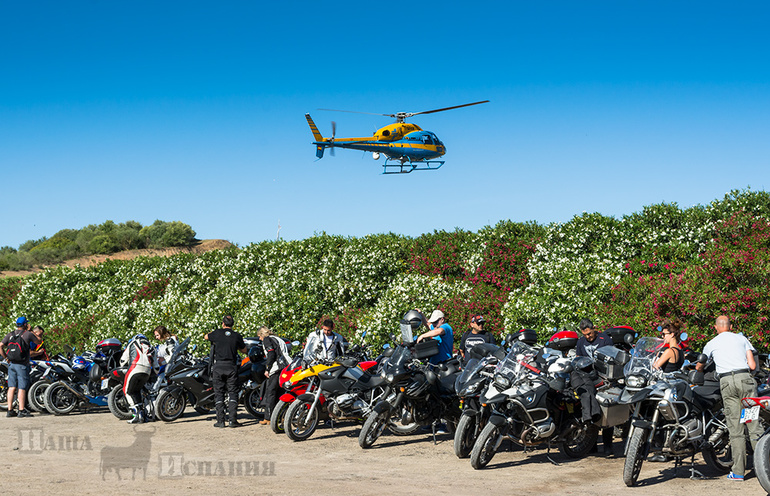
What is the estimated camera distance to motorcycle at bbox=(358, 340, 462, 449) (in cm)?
933

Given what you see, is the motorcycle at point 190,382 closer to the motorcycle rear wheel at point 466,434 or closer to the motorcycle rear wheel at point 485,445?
the motorcycle rear wheel at point 466,434

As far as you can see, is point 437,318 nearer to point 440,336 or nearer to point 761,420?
point 440,336

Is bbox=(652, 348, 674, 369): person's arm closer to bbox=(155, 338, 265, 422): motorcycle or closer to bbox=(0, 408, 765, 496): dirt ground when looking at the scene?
bbox=(0, 408, 765, 496): dirt ground

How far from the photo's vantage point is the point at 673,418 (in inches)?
290

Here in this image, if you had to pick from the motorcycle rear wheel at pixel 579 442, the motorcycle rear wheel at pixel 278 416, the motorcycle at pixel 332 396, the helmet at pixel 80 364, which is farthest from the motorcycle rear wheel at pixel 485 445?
the helmet at pixel 80 364

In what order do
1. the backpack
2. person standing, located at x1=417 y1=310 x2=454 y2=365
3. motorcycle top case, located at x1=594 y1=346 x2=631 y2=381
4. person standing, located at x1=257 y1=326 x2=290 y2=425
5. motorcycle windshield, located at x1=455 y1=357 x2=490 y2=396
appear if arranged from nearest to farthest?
motorcycle top case, located at x1=594 y1=346 x2=631 y2=381
motorcycle windshield, located at x1=455 y1=357 x2=490 y2=396
person standing, located at x1=417 y1=310 x2=454 y2=365
person standing, located at x1=257 y1=326 x2=290 y2=425
the backpack

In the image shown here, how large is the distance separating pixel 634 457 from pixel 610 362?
1.65 meters

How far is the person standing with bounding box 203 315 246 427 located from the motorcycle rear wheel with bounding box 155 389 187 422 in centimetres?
101

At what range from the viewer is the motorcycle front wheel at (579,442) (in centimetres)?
862

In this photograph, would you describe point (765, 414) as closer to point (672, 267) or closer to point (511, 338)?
point (511, 338)

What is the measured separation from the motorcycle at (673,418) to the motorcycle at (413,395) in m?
2.67

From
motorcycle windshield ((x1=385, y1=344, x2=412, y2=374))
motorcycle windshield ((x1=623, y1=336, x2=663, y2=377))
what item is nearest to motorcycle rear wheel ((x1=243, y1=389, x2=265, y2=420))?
motorcycle windshield ((x1=385, y1=344, x2=412, y2=374))

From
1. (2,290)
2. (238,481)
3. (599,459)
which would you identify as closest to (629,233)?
(599,459)

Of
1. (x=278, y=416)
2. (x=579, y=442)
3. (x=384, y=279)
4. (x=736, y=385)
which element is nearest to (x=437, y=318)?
(x=278, y=416)
